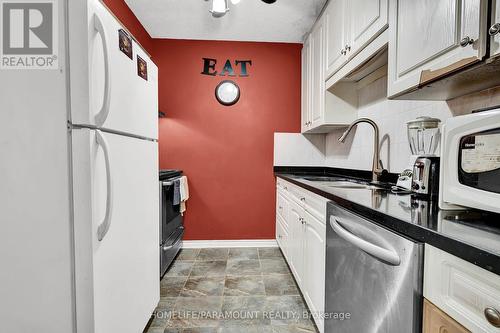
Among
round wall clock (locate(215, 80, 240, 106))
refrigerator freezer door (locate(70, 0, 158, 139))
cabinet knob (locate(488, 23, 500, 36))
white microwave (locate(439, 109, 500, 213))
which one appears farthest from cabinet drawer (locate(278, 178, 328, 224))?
round wall clock (locate(215, 80, 240, 106))

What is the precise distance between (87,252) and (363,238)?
107 centimetres

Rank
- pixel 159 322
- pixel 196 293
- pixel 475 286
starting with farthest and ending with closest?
pixel 196 293 → pixel 159 322 → pixel 475 286

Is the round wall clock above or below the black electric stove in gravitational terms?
above

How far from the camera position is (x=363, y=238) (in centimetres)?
89

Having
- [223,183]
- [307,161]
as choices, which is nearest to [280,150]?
[307,161]

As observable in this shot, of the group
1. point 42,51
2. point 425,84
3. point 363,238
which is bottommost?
point 363,238

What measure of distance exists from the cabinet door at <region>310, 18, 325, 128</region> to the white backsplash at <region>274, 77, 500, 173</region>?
14.0 inches

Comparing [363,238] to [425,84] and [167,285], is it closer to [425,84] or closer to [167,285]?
[425,84]

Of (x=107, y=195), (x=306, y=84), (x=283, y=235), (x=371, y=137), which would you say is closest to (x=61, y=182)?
(x=107, y=195)

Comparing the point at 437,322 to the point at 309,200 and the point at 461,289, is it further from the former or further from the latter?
the point at 309,200

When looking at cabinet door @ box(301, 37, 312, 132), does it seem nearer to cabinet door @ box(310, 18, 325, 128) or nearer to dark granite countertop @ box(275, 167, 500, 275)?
cabinet door @ box(310, 18, 325, 128)

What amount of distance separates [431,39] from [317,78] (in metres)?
1.54

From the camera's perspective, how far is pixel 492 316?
46 cm

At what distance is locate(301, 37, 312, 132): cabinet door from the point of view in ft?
8.88
